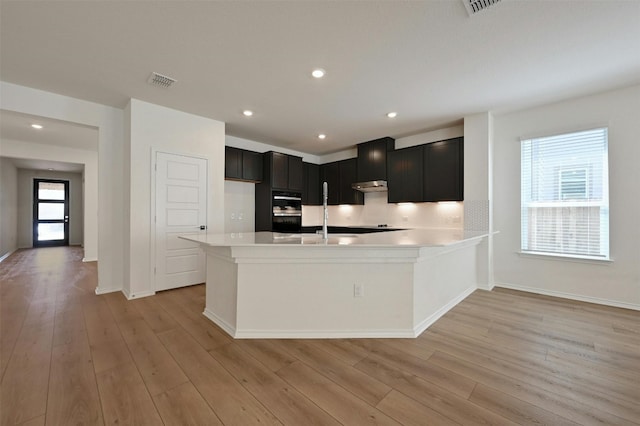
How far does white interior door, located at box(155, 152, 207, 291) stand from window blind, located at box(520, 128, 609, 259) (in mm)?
4946

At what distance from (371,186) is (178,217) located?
11.9 ft

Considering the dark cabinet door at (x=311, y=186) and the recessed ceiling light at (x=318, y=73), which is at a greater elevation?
the recessed ceiling light at (x=318, y=73)

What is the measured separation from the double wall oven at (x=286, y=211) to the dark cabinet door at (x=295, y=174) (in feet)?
0.53

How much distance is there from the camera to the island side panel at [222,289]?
2.49m

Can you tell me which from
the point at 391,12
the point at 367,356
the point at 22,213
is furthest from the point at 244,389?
the point at 22,213

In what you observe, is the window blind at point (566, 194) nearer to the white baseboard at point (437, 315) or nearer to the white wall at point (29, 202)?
the white baseboard at point (437, 315)

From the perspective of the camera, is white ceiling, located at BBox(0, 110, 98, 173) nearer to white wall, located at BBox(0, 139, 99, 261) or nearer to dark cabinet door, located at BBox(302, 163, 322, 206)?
white wall, located at BBox(0, 139, 99, 261)

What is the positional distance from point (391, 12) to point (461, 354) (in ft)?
8.96

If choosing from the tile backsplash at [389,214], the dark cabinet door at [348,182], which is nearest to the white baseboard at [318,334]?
the tile backsplash at [389,214]

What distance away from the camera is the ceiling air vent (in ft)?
9.55

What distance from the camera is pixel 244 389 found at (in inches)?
68.0

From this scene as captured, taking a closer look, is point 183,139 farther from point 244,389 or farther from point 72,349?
point 244,389

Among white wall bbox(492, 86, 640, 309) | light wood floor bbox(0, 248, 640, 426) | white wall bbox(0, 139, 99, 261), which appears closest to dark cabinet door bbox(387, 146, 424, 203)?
white wall bbox(492, 86, 640, 309)

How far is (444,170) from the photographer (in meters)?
4.57
